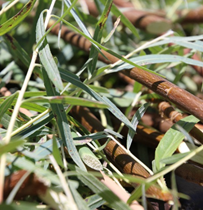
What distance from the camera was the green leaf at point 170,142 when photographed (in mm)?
425

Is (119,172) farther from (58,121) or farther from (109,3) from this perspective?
(109,3)

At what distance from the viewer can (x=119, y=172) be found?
0.44 meters

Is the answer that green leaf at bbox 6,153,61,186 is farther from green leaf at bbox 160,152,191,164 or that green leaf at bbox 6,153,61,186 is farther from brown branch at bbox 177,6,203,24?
brown branch at bbox 177,6,203,24

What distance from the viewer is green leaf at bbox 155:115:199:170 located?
0.43 meters

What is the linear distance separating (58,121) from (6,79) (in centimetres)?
24

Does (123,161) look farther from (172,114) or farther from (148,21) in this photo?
(148,21)

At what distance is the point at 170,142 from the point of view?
1.45 ft

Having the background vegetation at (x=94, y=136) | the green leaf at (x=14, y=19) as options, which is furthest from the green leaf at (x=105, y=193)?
the green leaf at (x=14, y=19)

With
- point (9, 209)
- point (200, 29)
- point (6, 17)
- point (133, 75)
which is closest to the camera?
point (9, 209)

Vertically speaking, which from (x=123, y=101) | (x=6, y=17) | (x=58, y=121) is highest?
(x=6, y=17)

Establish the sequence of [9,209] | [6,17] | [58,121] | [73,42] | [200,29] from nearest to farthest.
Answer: [9,209], [58,121], [6,17], [73,42], [200,29]

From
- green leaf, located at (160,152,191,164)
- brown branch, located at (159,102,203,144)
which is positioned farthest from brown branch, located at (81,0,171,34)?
green leaf, located at (160,152,191,164)

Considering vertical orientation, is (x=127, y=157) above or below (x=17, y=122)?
below

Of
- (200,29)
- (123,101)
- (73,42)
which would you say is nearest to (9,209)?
(123,101)
